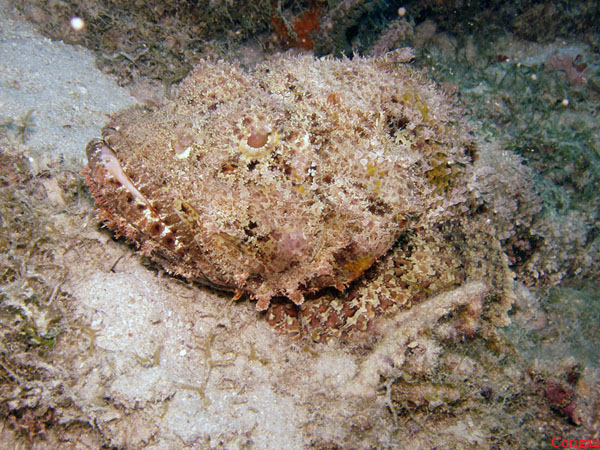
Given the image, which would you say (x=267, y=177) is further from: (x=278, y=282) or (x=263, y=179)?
(x=278, y=282)

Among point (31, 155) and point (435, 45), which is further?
point (435, 45)

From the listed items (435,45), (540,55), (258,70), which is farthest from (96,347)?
(540,55)

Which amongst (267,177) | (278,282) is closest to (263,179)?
(267,177)

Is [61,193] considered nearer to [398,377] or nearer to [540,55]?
[398,377]

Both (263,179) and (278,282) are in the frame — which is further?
(278,282)

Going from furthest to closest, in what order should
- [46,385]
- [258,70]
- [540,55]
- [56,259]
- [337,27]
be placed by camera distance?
[540,55], [337,27], [258,70], [56,259], [46,385]
